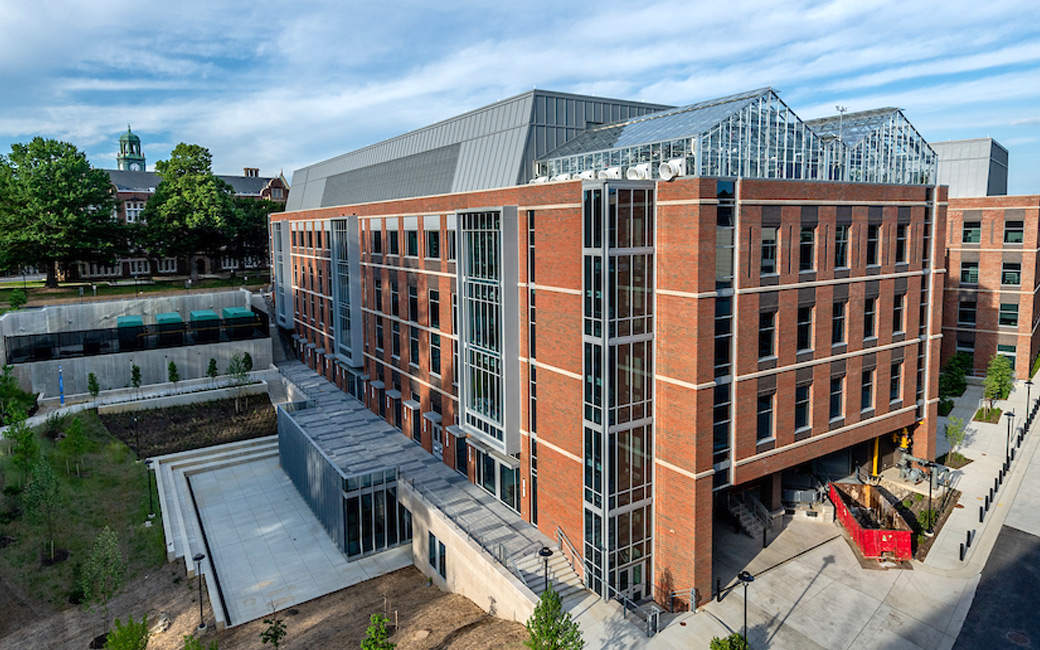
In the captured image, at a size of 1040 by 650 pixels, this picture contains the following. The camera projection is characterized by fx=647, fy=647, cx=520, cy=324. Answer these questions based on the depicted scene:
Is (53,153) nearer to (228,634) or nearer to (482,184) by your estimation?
(482,184)

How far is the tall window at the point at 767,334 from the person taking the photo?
80.1ft

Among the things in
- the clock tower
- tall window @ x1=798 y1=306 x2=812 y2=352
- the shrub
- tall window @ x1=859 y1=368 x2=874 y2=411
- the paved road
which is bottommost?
the paved road

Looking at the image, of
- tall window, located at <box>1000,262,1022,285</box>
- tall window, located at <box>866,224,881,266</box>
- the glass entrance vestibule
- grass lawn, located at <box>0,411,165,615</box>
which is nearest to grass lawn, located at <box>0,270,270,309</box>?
grass lawn, located at <box>0,411,165,615</box>

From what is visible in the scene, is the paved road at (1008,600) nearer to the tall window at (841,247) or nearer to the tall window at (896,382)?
the tall window at (896,382)

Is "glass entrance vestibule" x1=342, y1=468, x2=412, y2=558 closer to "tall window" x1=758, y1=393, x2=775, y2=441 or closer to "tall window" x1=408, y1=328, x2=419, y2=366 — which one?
"tall window" x1=408, y1=328, x2=419, y2=366

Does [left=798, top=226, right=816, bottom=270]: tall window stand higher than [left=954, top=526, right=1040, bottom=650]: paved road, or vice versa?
[left=798, top=226, right=816, bottom=270]: tall window

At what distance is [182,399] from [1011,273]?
63193 mm

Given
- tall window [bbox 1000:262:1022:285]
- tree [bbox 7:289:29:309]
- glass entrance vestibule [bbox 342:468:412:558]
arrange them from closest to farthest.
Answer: glass entrance vestibule [bbox 342:468:412:558], tall window [bbox 1000:262:1022:285], tree [bbox 7:289:29:309]

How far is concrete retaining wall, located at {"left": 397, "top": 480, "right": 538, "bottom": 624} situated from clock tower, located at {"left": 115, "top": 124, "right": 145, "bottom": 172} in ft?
516

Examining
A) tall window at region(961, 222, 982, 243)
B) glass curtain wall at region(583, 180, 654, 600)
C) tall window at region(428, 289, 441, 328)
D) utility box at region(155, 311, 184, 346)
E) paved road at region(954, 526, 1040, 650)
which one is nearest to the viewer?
paved road at region(954, 526, 1040, 650)

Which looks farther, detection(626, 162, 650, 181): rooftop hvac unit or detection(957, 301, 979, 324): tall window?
detection(957, 301, 979, 324): tall window

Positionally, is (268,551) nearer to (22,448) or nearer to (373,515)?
(373,515)

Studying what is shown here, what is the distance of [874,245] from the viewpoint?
27969 millimetres

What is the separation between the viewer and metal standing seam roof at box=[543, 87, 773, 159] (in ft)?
81.0
